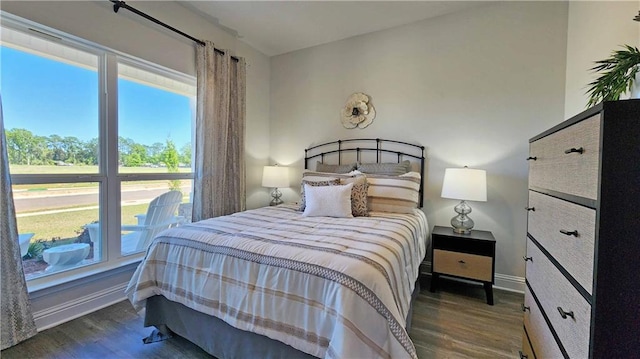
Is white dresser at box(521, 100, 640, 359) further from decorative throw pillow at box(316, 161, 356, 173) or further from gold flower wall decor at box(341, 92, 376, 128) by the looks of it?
gold flower wall decor at box(341, 92, 376, 128)

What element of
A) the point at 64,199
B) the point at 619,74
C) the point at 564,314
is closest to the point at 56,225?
the point at 64,199

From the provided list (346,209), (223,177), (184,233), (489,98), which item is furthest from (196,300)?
(489,98)

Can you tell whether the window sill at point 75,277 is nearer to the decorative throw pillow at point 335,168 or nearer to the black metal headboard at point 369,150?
the decorative throw pillow at point 335,168

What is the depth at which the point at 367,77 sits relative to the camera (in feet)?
10.8

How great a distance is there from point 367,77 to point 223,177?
81.4 inches

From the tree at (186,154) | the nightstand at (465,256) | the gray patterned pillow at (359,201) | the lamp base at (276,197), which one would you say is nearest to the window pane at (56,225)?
the tree at (186,154)

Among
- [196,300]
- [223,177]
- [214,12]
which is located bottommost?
[196,300]

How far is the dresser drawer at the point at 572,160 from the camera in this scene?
76 cm

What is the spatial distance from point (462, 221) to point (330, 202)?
4.37ft

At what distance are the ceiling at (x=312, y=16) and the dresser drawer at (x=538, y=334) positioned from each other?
268cm

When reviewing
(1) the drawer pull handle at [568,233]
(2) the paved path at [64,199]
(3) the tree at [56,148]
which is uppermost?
(3) the tree at [56,148]

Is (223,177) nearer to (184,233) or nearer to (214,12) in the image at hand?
(184,233)

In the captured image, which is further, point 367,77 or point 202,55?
point 367,77

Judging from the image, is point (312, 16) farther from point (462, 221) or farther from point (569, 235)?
point (569, 235)
